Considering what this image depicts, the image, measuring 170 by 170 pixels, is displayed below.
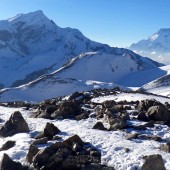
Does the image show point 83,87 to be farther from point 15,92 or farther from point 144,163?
point 144,163

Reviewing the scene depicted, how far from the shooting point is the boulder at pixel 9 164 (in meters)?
19.7

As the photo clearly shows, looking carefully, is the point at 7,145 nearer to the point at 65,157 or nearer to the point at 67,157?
the point at 65,157

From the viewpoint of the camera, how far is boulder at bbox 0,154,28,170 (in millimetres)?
19672

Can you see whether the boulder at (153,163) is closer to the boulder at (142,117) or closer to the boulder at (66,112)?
the boulder at (142,117)

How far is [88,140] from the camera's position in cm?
2353

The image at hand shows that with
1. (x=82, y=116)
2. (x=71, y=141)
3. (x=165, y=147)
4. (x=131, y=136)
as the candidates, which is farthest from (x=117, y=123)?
(x=165, y=147)

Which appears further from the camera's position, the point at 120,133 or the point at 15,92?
the point at 15,92

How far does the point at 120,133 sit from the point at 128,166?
20.7ft

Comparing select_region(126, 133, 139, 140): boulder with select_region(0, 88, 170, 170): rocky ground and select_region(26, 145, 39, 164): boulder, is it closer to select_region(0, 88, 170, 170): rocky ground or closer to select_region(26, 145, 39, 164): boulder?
select_region(0, 88, 170, 170): rocky ground

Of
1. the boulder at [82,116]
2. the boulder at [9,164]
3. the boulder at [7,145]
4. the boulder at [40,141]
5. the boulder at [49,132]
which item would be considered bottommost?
the boulder at [9,164]

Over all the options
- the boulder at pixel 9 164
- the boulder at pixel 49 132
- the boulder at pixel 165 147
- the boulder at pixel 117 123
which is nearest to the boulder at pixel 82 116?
the boulder at pixel 117 123

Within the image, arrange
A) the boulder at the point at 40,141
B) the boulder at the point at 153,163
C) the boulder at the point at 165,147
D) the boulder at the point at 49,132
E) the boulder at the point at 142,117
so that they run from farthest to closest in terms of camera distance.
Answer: the boulder at the point at 142,117, the boulder at the point at 49,132, the boulder at the point at 40,141, the boulder at the point at 165,147, the boulder at the point at 153,163

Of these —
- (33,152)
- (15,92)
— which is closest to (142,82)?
(15,92)

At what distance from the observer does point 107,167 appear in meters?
19.2
